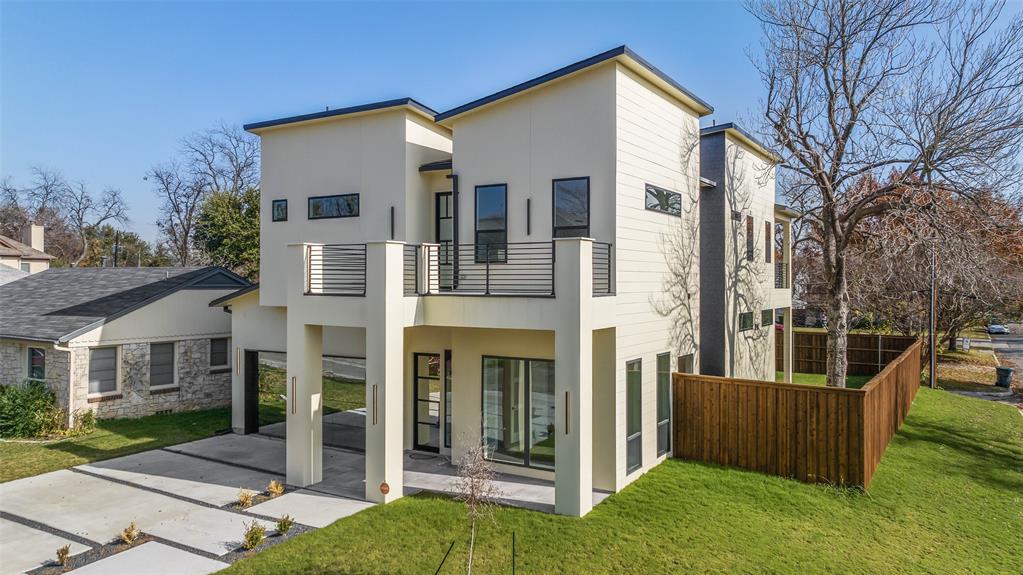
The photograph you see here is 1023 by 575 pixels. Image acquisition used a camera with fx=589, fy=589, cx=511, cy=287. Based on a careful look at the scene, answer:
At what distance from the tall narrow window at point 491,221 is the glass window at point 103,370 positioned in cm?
1141

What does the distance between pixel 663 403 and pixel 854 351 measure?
17529 mm

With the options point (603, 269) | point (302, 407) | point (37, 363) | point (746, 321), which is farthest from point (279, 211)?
point (746, 321)

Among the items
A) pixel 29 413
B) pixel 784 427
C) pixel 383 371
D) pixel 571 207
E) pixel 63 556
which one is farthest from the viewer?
pixel 29 413

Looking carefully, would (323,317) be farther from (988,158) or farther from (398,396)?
(988,158)

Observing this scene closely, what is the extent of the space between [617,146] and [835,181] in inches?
338

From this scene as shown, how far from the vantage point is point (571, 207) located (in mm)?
10805

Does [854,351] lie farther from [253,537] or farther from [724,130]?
[253,537]

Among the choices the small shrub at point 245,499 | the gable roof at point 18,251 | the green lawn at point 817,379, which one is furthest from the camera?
the gable roof at point 18,251

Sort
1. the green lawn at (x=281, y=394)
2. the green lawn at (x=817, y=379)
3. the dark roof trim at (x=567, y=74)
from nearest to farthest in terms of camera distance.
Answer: the dark roof trim at (x=567, y=74) → the green lawn at (x=281, y=394) → the green lawn at (x=817, y=379)

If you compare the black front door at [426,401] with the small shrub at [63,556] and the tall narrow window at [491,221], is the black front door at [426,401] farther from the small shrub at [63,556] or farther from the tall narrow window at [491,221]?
the small shrub at [63,556]

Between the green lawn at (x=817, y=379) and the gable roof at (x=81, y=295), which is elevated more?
the gable roof at (x=81, y=295)

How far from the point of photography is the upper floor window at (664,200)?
1168cm

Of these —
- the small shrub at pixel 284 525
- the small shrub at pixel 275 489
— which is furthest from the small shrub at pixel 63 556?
the small shrub at pixel 275 489

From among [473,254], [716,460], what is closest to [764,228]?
[716,460]
